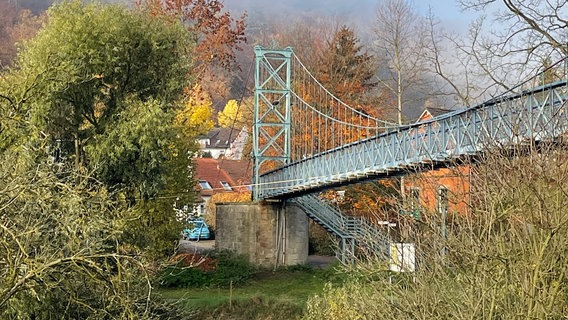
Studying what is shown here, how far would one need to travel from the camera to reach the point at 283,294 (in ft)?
60.7

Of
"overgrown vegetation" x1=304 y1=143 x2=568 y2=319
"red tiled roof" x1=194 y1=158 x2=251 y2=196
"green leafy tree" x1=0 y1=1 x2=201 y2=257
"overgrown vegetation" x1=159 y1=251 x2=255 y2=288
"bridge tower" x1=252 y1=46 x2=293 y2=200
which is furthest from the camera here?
"red tiled roof" x1=194 y1=158 x2=251 y2=196

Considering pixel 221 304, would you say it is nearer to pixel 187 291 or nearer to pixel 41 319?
pixel 187 291

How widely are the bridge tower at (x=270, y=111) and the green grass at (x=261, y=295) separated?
3.37 m

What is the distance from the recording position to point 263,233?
24.0 meters

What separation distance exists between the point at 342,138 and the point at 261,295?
10008 millimetres

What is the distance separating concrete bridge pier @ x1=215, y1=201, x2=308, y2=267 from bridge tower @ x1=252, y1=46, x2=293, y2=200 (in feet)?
2.20

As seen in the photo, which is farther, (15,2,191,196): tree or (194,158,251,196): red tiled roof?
(194,158,251,196): red tiled roof

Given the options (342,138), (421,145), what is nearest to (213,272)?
(342,138)

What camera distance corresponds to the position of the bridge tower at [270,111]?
2461 cm

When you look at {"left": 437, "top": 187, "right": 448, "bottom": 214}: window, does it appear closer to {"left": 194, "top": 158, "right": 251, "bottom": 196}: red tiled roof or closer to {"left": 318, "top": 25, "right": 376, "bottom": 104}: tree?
{"left": 318, "top": 25, "right": 376, "bottom": 104}: tree

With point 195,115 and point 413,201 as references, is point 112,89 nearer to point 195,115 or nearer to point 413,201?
point 413,201

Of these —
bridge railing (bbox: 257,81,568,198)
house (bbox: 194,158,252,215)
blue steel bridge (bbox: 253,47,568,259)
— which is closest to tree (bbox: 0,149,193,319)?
blue steel bridge (bbox: 253,47,568,259)

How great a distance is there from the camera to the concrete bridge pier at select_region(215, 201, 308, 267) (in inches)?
933

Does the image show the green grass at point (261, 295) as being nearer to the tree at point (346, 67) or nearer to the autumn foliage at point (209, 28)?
the autumn foliage at point (209, 28)
